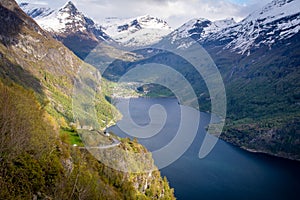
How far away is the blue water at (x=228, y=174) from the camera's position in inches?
2234

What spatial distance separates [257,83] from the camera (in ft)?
493

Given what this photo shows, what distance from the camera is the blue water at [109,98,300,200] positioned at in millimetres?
56750

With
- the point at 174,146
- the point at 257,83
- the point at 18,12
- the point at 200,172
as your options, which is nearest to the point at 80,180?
the point at 200,172

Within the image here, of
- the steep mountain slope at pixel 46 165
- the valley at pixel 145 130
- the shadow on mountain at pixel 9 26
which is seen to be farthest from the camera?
the shadow on mountain at pixel 9 26

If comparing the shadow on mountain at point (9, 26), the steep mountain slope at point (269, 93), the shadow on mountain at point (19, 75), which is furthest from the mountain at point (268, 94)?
the shadow on mountain at point (9, 26)

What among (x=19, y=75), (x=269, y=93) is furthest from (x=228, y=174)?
(x=269, y=93)

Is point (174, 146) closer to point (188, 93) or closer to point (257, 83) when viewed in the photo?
point (257, 83)

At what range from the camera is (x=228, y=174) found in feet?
217

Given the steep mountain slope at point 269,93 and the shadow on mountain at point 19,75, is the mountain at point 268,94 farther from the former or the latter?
the shadow on mountain at point 19,75

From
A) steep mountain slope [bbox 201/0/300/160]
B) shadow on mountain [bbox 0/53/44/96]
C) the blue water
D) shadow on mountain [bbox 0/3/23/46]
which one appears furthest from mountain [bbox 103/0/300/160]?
shadow on mountain [bbox 0/3/23/46]

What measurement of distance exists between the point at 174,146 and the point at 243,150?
26.3 metres

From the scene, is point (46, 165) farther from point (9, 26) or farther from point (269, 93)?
point (269, 93)

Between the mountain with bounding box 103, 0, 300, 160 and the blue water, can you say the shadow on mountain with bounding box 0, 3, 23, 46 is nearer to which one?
the blue water

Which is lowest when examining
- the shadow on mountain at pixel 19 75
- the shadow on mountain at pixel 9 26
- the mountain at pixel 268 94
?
the shadow on mountain at pixel 19 75
